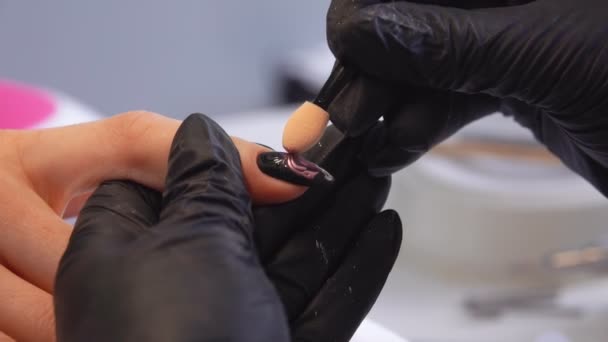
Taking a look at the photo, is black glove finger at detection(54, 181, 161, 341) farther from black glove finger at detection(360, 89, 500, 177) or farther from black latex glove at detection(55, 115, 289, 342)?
black glove finger at detection(360, 89, 500, 177)

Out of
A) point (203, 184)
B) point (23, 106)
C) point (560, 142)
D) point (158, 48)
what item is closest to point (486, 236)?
point (560, 142)

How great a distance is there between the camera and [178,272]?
40 cm

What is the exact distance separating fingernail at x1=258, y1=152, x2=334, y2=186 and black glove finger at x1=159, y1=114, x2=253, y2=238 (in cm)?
3

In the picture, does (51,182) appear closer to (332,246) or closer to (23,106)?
(332,246)

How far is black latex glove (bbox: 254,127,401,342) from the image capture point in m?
0.52

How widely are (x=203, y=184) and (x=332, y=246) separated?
152 millimetres

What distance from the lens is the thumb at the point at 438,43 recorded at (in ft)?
1.69

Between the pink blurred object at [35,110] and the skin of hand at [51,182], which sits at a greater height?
the skin of hand at [51,182]

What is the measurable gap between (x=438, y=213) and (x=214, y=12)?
3.60 ft

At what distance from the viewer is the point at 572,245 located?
41.6 inches

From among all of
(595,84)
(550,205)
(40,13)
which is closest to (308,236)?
(595,84)

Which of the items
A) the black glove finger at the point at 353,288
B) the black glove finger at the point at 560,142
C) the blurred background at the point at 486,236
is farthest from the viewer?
the blurred background at the point at 486,236

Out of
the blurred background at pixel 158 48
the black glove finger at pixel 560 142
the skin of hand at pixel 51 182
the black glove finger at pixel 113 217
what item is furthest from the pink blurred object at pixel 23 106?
the black glove finger at pixel 560 142

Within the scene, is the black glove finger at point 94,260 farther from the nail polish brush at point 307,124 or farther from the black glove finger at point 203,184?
the nail polish brush at point 307,124
